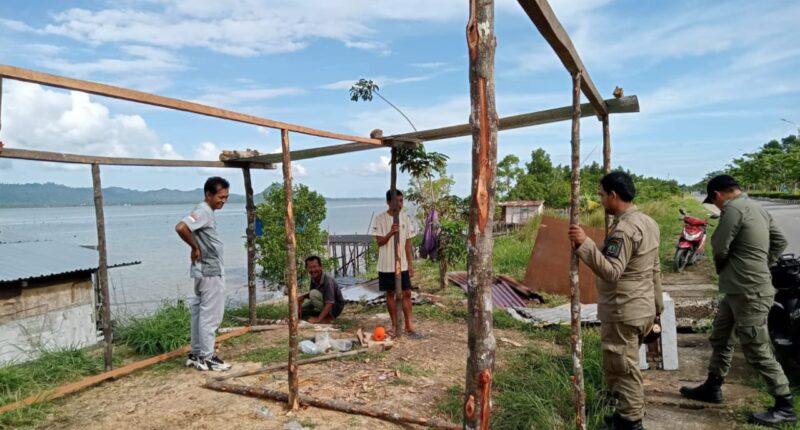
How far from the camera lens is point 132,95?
9.55 feet

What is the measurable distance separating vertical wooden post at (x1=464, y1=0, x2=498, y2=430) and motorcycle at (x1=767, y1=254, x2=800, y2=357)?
320 centimetres

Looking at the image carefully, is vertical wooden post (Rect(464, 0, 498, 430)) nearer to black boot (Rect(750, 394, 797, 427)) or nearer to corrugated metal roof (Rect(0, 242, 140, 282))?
black boot (Rect(750, 394, 797, 427))

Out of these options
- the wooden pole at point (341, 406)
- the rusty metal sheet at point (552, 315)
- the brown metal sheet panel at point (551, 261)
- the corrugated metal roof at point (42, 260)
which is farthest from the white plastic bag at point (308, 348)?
the corrugated metal roof at point (42, 260)

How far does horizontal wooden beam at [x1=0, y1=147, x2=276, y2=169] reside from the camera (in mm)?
4109

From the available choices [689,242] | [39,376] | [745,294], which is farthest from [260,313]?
[689,242]

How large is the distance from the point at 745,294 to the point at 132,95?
436cm

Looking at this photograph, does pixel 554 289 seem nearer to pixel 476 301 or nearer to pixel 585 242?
pixel 585 242

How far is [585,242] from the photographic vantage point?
292cm

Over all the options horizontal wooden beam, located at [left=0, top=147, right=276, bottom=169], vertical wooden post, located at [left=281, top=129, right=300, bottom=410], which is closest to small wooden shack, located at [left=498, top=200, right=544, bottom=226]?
horizontal wooden beam, located at [left=0, top=147, right=276, bottom=169]

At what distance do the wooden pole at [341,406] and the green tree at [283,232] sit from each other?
813 centimetres

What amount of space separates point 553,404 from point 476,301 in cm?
194

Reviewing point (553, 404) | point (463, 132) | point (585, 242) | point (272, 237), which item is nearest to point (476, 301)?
point (585, 242)

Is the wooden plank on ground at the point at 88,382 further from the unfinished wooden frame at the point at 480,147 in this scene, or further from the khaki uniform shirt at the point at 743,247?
the khaki uniform shirt at the point at 743,247

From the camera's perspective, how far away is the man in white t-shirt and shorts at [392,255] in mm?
5785
